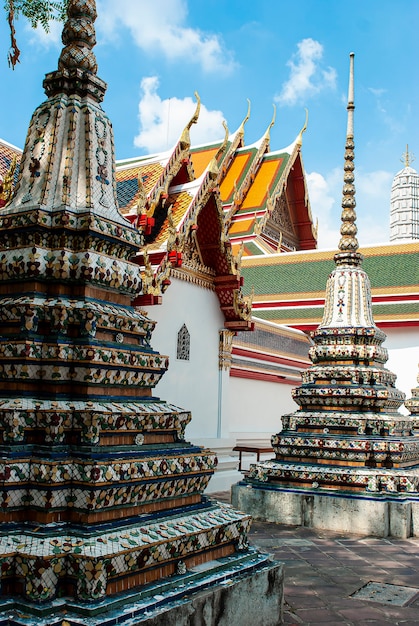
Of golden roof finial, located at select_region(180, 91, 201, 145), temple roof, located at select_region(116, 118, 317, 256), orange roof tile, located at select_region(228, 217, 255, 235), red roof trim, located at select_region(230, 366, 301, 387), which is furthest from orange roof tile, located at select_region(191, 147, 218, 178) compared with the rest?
golden roof finial, located at select_region(180, 91, 201, 145)

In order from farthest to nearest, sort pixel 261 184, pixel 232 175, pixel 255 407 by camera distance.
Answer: pixel 232 175 → pixel 261 184 → pixel 255 407

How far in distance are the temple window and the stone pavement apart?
264 centimetres

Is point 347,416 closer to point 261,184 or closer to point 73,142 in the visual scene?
point 73,142

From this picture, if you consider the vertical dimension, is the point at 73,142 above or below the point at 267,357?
above

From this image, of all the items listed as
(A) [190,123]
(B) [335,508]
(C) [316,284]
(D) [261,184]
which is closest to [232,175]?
(D) [261,184]

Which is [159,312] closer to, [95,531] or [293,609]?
[293,609]

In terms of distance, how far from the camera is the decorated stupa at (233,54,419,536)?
6.21 metres

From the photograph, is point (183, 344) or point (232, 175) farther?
point (232, 175)

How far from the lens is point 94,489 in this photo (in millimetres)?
2734

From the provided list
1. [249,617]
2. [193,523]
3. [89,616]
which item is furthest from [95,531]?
[249,617]

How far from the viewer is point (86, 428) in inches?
113

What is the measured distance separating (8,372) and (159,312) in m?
4.94

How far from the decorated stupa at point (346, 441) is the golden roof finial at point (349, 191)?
1 cm

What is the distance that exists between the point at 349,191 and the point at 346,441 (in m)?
2.83
